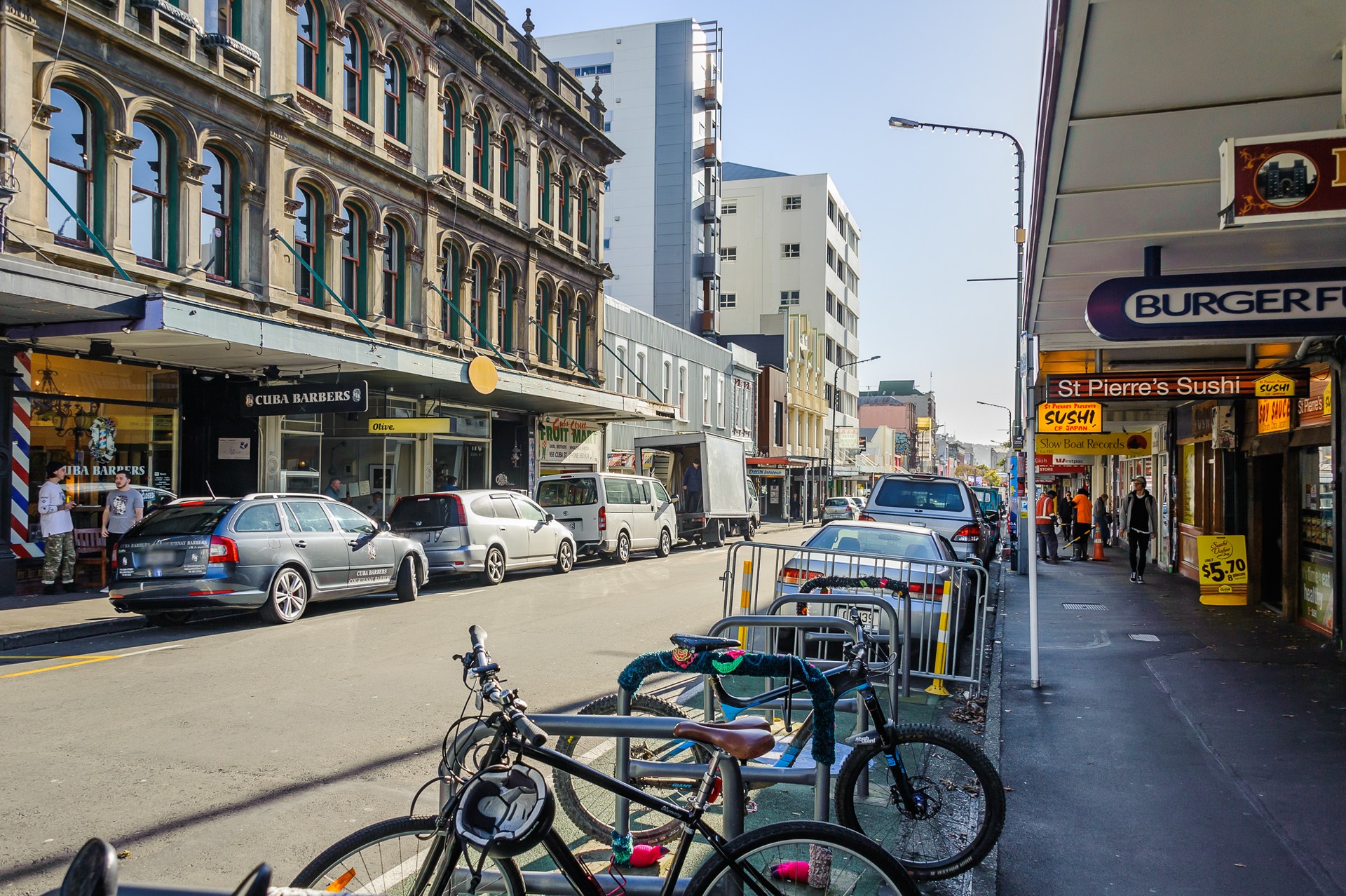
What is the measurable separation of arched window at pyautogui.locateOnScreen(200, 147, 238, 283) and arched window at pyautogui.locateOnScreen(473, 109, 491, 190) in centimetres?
Result: 921

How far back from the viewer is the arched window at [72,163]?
15.6 meters

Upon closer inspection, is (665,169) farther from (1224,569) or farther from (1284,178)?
(1284,178)

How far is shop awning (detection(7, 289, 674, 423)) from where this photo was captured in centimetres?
1395

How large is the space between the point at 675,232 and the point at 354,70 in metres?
30.5

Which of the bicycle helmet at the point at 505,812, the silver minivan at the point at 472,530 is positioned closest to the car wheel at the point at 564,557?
the silver minivan at the point at 472,530

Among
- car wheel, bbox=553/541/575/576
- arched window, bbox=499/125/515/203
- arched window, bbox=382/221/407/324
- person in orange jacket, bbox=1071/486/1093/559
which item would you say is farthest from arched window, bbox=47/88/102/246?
person in orange jacket, bbox=1071/486/1093/559

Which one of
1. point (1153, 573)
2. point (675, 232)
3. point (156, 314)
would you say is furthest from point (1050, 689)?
point (675, 232)

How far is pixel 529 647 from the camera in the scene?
10570 millimetres

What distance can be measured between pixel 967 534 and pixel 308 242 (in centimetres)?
1434

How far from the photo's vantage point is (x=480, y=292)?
27844 millimetres

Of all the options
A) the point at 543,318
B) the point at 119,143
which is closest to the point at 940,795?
the point at 119,143

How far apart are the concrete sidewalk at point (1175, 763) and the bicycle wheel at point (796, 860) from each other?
1.92 m

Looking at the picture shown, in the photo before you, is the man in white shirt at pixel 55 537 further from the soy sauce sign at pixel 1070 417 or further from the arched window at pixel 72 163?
the soy sauce sign at pixel 1070 417

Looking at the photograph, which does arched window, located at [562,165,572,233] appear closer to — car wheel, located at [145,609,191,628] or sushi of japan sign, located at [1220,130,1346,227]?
car wheel, located at [145,609,191,628]
